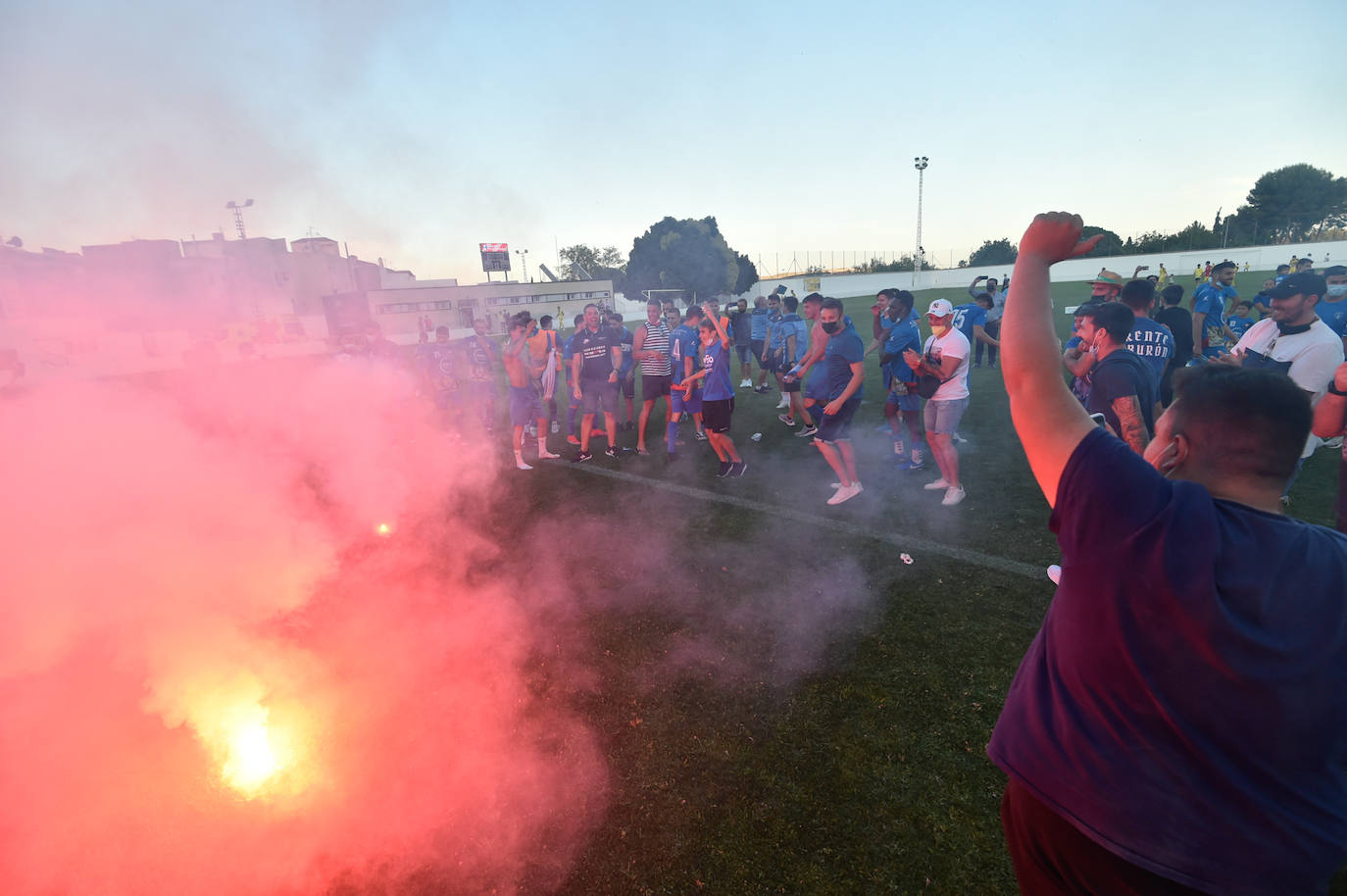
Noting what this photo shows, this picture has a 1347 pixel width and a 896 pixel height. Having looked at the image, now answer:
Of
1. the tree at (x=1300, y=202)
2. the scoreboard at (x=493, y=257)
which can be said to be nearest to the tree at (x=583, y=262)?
the scoreboard at (x=493, y=257)

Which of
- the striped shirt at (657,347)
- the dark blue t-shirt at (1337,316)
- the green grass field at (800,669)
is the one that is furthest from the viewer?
the striped shirt at (657,347)

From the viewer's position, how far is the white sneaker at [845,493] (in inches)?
231

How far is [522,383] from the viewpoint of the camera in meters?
7.85

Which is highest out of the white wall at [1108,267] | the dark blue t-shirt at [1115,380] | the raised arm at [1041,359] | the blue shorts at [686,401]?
the white wall at [1108,267]

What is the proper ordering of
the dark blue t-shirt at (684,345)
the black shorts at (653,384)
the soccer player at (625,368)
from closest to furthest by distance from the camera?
the dark blue t-shirt at (684,345) < the black shorts at (653,384) < the soccer player at (625,368)

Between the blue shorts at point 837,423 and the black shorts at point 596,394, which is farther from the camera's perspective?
the black shorts at point 596,394

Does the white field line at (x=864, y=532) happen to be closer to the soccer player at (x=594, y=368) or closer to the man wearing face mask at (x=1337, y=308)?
the soccer player at (x=594, y=368)

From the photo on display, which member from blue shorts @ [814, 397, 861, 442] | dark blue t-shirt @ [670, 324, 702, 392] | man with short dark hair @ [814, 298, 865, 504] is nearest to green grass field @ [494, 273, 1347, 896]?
man with short dark hair @ [814, 298, 865, 504]

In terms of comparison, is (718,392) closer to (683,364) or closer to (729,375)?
(729,375)

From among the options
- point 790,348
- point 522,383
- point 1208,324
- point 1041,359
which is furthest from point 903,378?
point 1041,359

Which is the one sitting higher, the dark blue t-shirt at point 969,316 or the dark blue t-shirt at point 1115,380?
the dark blue t-shirt at point 969,316

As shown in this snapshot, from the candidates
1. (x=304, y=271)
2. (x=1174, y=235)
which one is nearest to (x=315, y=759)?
(x=304, y=271)

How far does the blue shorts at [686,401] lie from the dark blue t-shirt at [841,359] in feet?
7.44

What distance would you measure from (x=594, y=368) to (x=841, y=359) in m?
3.40
